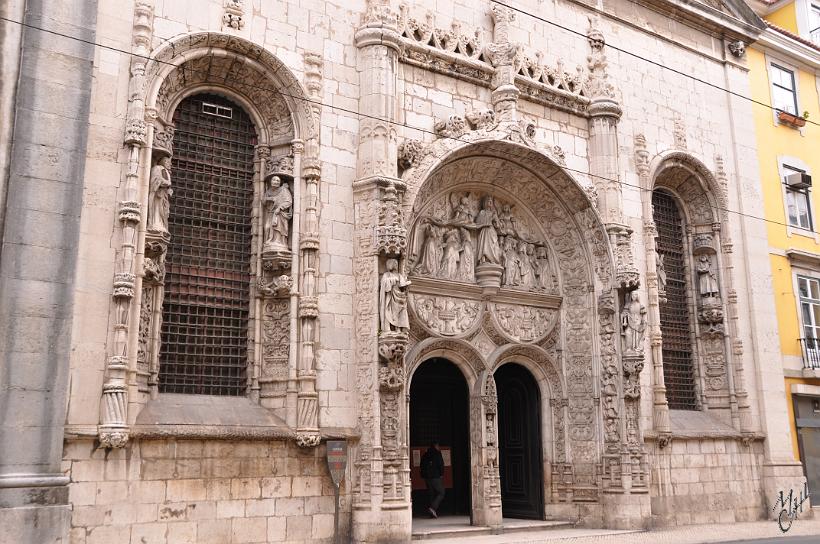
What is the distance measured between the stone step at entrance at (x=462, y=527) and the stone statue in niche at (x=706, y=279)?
7084 mm

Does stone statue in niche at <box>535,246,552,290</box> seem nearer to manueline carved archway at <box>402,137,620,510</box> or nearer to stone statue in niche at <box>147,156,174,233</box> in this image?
manueline carved archway at <box>402,137,620,510</box>

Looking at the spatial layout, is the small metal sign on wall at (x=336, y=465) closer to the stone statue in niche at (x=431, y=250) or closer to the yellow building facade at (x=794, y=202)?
the stone statue in niche at (x=431, y=250)

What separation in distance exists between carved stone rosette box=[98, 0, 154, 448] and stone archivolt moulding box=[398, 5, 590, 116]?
15.8 feet

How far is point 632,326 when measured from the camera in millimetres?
17109

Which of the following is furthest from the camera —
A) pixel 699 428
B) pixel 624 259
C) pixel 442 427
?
pixel 699 428

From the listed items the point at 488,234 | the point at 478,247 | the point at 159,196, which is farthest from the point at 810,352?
the point at 159,196

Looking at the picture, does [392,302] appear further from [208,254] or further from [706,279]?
[706,279]

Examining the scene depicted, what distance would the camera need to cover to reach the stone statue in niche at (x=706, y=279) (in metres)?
20.5

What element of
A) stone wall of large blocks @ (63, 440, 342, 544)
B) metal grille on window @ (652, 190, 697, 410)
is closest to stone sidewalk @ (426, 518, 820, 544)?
stone wall of large blocks @ (63, 440, 342, 544)

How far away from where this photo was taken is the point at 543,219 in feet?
59.8

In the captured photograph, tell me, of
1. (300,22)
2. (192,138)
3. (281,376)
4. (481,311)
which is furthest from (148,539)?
(300,22)

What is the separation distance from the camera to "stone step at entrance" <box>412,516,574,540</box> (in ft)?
48.1

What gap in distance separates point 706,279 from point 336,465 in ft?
38.0

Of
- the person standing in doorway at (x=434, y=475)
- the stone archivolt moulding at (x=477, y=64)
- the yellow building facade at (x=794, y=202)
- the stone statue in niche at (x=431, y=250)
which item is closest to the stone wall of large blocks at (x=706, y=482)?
the yellow building facade at (x=794, y=202)
